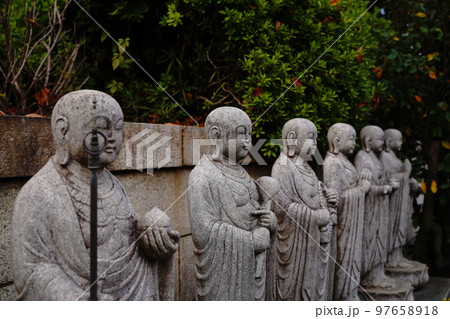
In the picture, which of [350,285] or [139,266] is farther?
[350,285]

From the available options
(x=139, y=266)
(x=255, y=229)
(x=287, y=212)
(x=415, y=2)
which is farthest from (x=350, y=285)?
(x=415, y=2)

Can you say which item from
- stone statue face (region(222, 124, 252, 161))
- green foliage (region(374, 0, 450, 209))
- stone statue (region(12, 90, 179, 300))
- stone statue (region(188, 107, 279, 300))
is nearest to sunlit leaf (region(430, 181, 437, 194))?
green foliage (region(374, 0, 450, 209))

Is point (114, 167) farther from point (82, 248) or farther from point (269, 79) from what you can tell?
point (269, 79)

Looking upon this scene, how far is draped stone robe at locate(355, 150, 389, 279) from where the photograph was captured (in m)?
6.79

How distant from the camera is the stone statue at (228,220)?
3715 millimetres

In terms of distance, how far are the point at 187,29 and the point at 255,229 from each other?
3818 millimetres

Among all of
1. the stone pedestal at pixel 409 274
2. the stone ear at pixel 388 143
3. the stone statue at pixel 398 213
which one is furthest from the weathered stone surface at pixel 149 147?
the stone pedestal at pixel 409 274

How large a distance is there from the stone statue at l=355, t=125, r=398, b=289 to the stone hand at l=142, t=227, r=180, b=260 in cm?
426

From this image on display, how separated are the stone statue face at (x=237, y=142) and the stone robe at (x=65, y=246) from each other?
1.17 m

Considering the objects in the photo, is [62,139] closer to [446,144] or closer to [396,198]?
[396,198]

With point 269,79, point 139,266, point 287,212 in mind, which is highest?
point 269,79

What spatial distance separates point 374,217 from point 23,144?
15.9 feet

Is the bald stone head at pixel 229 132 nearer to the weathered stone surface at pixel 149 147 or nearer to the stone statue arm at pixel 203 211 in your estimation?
the stone statue arm at pixel 203 211

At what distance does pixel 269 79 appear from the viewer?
601 cm
